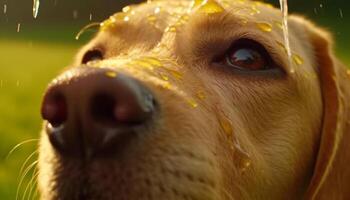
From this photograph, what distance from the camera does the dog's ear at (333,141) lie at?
4.28m

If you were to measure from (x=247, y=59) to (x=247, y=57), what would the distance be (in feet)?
0.04

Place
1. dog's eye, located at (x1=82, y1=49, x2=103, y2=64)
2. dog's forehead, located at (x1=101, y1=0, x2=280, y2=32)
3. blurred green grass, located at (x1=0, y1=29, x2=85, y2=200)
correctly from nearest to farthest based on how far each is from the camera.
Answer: dog's forehead, located at (x1=101, y1=0, x2=280, y2=32)
dog's eye, located at (x1=82, y1=49, x2=103, y2=64)
blurred green grass, located at (x1=0, y1=29, x2=85, y2=200)

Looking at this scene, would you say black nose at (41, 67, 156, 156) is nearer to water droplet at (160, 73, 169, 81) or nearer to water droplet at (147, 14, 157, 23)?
water droplet at (160, 73, 169, 81)

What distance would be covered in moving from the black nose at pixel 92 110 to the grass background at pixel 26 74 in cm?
110

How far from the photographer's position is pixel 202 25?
4.34 meters

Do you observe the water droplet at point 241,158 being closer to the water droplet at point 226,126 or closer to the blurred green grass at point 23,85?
the water droplet at point 226,126

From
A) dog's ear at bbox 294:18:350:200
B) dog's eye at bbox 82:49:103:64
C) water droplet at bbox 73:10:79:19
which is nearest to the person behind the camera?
dog's ear at bbox 294:18:350:200

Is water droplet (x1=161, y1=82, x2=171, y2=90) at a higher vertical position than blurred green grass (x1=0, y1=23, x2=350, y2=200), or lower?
higher

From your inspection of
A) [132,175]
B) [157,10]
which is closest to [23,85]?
[157,10]

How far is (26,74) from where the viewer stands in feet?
51.6

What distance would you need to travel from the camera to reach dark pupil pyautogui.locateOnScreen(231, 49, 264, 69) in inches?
169

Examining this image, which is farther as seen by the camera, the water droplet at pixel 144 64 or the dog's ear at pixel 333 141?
the dog's ear at pixel 333 141

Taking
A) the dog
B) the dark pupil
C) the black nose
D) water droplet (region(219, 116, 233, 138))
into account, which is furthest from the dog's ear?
the black nose

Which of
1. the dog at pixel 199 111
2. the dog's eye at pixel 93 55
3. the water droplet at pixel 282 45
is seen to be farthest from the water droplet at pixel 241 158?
the dog's eye at pixel 93 55
